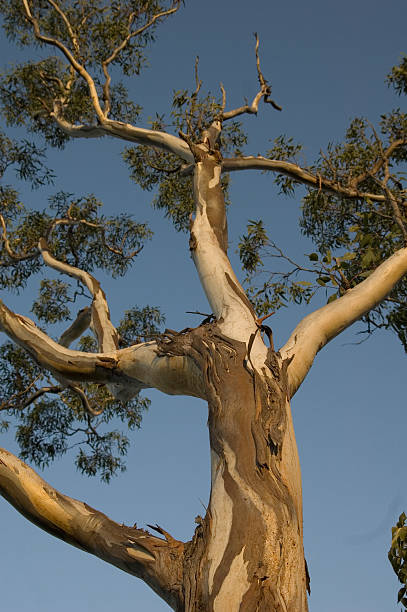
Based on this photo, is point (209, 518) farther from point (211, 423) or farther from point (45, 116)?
point (45, 116)

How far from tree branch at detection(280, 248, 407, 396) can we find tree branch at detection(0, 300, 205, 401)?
2.11 ft

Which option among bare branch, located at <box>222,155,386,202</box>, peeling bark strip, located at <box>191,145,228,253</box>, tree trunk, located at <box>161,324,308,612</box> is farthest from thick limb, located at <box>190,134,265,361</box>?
bare branch, located at <box>222,155,386,202</box>

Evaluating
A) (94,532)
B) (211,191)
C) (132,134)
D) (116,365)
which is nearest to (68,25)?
(132,134)

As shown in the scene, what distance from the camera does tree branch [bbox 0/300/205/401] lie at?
440 cm

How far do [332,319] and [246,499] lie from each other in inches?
74.8

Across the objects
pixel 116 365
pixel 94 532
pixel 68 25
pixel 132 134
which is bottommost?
pixel 94 532

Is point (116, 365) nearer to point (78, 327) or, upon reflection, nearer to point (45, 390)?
point (78, 327)

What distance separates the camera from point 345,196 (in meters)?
8.50

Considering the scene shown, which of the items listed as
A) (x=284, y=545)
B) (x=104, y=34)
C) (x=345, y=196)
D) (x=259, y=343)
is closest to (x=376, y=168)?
(x=345, y=196)

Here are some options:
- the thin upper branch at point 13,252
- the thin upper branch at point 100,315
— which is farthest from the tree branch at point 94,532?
the thin upper branch at point 13,252

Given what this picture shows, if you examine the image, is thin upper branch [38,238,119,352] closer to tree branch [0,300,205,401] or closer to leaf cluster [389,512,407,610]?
tree branch [0,300,205,401]

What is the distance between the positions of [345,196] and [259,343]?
4.75 metres

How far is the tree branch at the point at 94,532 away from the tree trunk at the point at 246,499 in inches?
4.2

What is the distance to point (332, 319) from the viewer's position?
4895 mm
